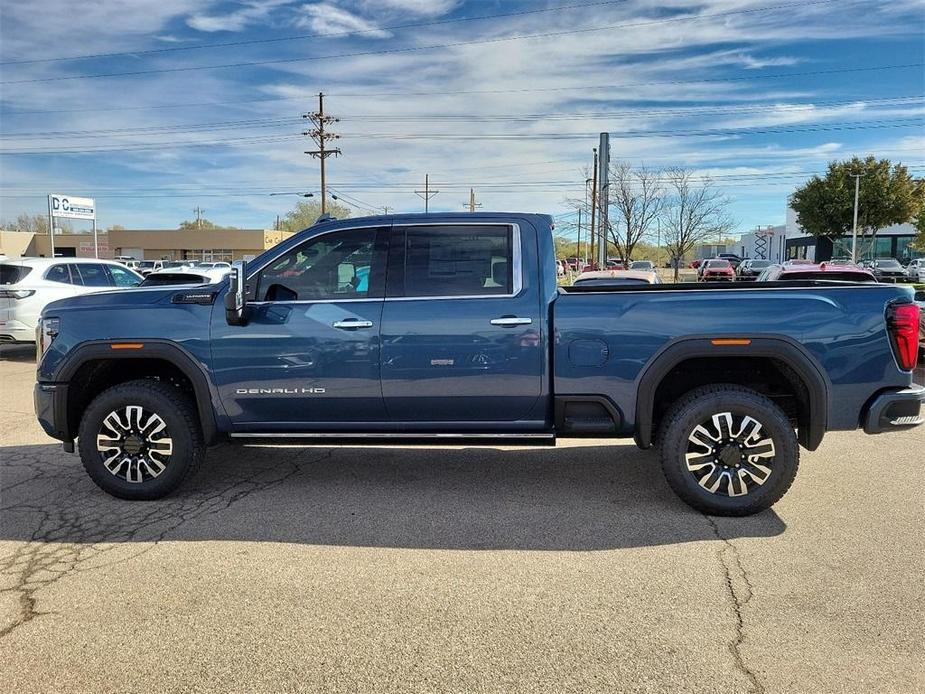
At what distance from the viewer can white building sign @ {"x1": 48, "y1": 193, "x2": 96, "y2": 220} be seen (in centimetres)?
4103

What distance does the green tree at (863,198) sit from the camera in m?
48.6

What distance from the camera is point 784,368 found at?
177 inches

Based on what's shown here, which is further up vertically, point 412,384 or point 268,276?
point 268,276

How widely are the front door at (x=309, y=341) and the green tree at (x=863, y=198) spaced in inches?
2122

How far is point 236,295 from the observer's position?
178 inches

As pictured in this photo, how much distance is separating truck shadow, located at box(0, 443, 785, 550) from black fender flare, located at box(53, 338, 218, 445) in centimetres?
63

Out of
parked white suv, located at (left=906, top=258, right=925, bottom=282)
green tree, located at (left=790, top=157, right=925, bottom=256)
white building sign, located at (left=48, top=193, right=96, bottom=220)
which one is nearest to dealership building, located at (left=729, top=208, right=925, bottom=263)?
green tree, located at (left=790, top=157, right=925, bottom=256)

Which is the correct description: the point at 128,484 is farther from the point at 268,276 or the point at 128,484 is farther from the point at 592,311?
the point at 592,311

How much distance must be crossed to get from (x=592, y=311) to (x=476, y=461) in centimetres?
200

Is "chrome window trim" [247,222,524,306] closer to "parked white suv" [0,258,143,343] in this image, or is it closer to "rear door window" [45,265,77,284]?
"parked white suv" [0,258,143,343]

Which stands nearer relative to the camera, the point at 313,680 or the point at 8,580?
the point at 313,680

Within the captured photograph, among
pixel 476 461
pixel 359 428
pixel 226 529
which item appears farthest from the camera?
pixel 476 461

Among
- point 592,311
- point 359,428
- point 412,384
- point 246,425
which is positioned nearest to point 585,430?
point 592,311

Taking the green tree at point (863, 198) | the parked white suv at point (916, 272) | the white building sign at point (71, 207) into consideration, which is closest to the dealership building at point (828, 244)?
the green tree at point (863, 198)
